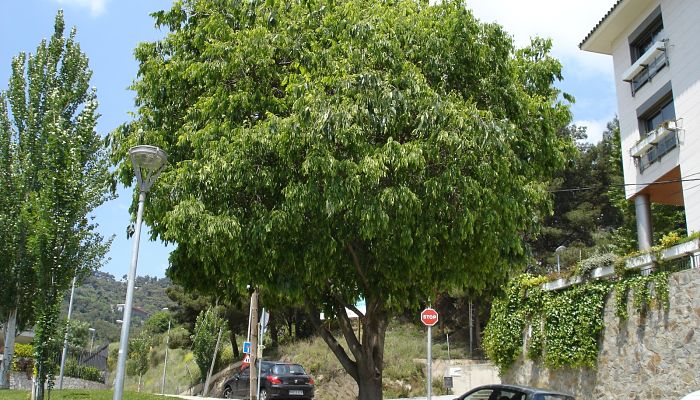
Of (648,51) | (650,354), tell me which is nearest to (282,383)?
(650,354)

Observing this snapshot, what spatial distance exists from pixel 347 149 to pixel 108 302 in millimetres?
128255

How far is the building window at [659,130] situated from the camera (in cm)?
2212

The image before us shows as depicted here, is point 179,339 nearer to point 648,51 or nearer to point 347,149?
point 648,51

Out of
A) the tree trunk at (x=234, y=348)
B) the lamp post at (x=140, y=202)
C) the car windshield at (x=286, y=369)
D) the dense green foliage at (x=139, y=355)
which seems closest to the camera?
the lamp post at (x=140, y=202)

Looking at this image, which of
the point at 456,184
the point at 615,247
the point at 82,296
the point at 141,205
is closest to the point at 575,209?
the point at 615,247

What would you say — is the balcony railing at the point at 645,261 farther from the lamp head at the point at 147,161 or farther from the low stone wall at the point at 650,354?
the lamp head at the point at 147,161

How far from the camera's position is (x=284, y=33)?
11.0 m

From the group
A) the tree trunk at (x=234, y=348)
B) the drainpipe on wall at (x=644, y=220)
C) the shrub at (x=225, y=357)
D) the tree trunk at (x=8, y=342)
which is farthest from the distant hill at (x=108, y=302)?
the drainpipe on wall at (x=644, y=220)

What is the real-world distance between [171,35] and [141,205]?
14.2 feet

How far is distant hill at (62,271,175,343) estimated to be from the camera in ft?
294

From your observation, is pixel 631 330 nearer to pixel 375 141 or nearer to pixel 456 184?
pixel 456 184

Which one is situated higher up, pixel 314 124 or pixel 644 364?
pixel 314 124

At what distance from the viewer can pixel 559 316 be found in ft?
55.7

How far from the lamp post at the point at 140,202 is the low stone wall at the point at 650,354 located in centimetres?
1152
